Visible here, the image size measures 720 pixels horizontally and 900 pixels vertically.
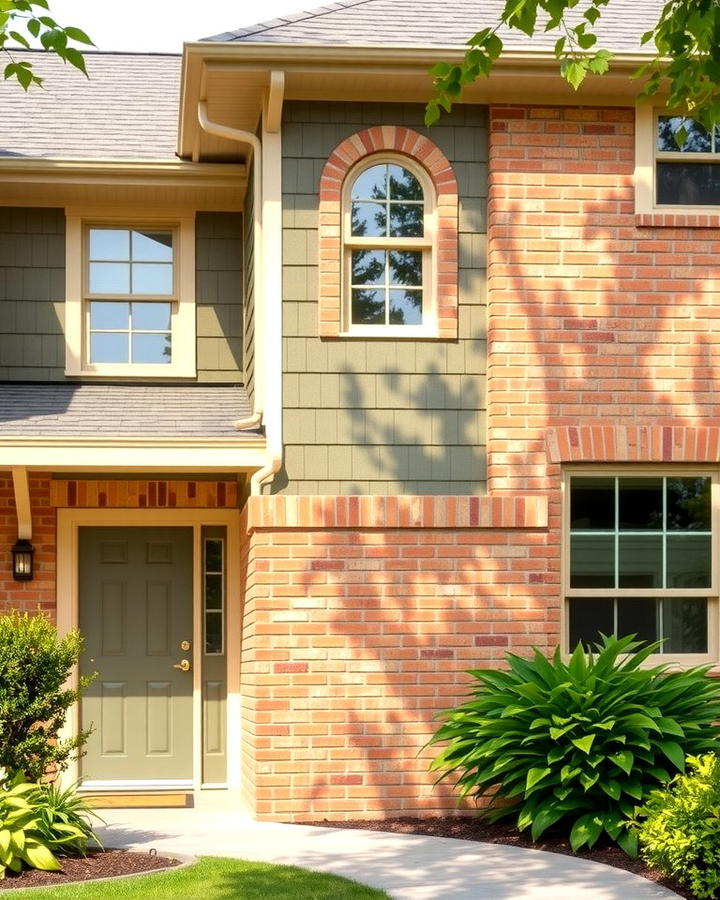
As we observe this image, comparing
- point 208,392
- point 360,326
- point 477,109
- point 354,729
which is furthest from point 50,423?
point 477,109

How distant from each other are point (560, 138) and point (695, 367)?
194cm

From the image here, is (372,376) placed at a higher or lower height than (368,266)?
lower

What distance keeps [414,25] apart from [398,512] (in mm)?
3550

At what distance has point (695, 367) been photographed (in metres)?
10.4

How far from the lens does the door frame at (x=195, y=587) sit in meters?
11.9

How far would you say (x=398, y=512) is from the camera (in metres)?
10.2

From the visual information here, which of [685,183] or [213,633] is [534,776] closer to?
[213,633]

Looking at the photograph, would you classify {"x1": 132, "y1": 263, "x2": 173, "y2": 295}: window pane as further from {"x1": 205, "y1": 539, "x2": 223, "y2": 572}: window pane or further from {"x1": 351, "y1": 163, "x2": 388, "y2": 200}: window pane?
{"x1": 351, "y1": 163, "x2": 388, "y2": 200}: window pane

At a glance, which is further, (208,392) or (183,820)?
(208,392)

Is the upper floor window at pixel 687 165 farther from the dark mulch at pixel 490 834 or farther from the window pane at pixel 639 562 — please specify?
the dark mulch at pixel 490 834

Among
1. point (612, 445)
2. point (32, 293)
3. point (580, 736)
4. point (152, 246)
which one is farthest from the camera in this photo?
point (152, 246)

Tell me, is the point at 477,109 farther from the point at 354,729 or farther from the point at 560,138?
the point at 354,729

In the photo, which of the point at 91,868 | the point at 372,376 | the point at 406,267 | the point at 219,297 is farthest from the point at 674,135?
the point at 91,868

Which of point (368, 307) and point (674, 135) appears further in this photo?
point (674, 135)
